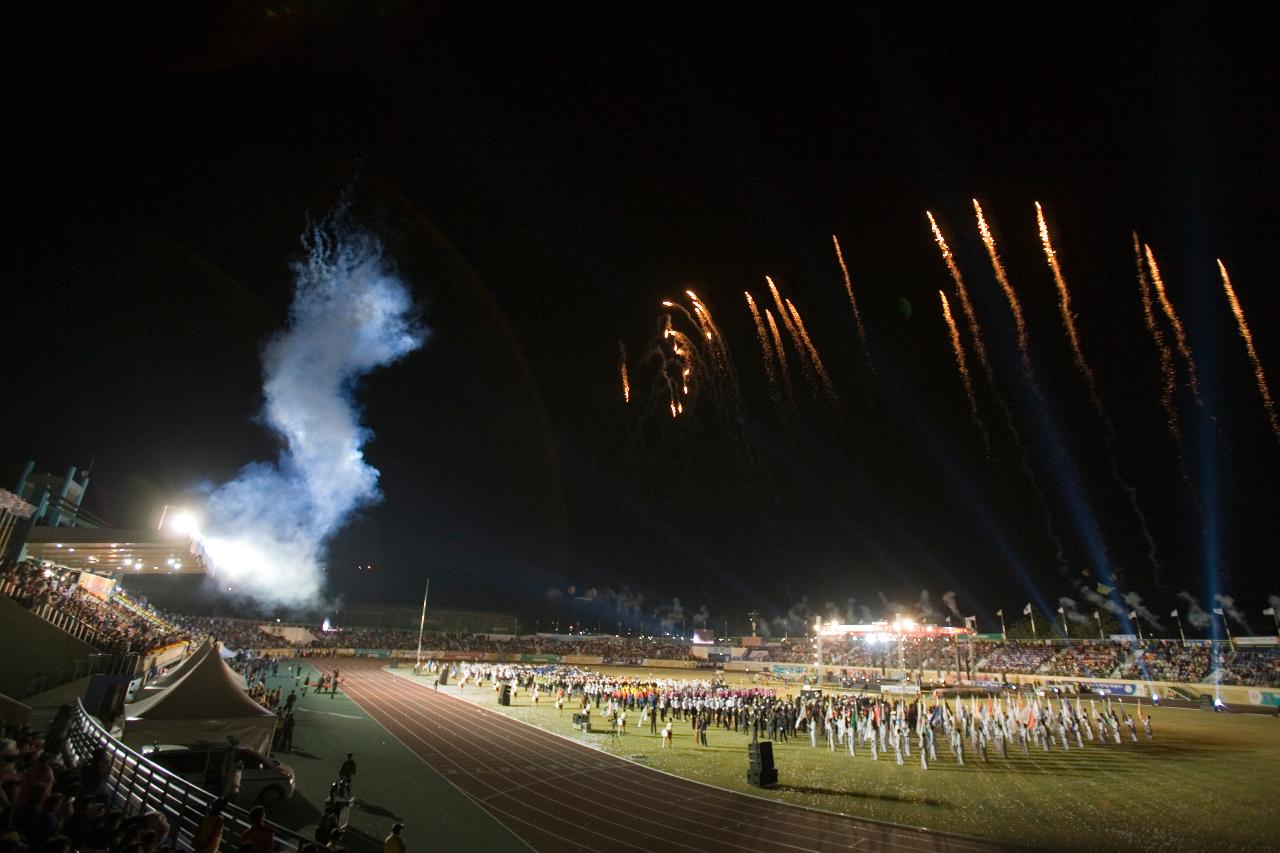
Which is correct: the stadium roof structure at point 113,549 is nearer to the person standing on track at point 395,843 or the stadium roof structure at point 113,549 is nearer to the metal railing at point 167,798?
the metal railing at point 167,798

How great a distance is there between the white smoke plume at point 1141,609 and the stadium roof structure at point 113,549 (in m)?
115

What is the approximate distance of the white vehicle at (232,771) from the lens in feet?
39.7

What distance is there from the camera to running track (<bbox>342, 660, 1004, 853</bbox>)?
1168cm

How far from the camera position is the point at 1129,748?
2270 centimetres

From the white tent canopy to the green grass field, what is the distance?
11454mm

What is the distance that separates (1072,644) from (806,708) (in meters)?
49.8

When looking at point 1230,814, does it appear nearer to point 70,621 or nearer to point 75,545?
point 70,621

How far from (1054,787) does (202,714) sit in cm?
2242

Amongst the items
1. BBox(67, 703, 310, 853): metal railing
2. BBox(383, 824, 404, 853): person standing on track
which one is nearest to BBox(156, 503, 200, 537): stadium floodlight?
BBox(67, 703, 310, 853): metal railing

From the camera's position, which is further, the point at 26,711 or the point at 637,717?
the point at 637,717

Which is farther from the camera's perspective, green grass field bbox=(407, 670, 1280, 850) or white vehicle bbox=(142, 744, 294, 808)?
green grass field bbox=(407, 670, 1280, 850)

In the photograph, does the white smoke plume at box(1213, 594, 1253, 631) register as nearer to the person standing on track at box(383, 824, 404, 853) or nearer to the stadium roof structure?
the person standing on track at box(383, 824, 404, 853)

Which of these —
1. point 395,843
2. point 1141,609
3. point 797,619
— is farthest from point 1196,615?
point 395,843

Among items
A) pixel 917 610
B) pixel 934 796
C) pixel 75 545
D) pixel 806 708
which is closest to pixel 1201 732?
pixel 806 708
